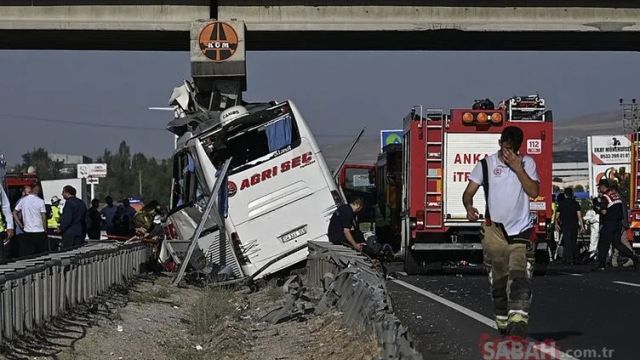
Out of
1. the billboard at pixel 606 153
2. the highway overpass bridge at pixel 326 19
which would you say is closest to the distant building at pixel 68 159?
the billboard at pixel 606 153

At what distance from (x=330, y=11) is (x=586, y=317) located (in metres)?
17.9

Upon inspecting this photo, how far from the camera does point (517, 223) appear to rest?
34.9ft

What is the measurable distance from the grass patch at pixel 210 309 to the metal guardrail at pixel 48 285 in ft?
4.47

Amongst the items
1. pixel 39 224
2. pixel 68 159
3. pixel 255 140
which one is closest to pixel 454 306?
pixel 255 140

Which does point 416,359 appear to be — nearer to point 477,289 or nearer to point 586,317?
point 586,317

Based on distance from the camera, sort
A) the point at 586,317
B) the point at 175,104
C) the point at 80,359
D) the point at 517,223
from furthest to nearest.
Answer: the point at 175,104 < the point at 586,317 < the point at 80,359 < the point at 517,223

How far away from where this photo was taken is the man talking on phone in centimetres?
1057

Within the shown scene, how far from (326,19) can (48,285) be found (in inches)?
724

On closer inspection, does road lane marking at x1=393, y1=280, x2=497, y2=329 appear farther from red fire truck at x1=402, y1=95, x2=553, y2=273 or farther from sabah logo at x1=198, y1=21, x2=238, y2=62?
sabah logo at x1=198, y1=21, x2=238, y2=62

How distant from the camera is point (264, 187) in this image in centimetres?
2139

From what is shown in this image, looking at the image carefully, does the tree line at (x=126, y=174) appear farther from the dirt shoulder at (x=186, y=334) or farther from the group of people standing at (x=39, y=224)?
the dirt shoulder at (x=186, y=334)

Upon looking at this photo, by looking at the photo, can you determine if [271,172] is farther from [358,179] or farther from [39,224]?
[358,179]

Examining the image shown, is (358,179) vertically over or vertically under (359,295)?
over

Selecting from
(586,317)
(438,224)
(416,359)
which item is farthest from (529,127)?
(416,359)
